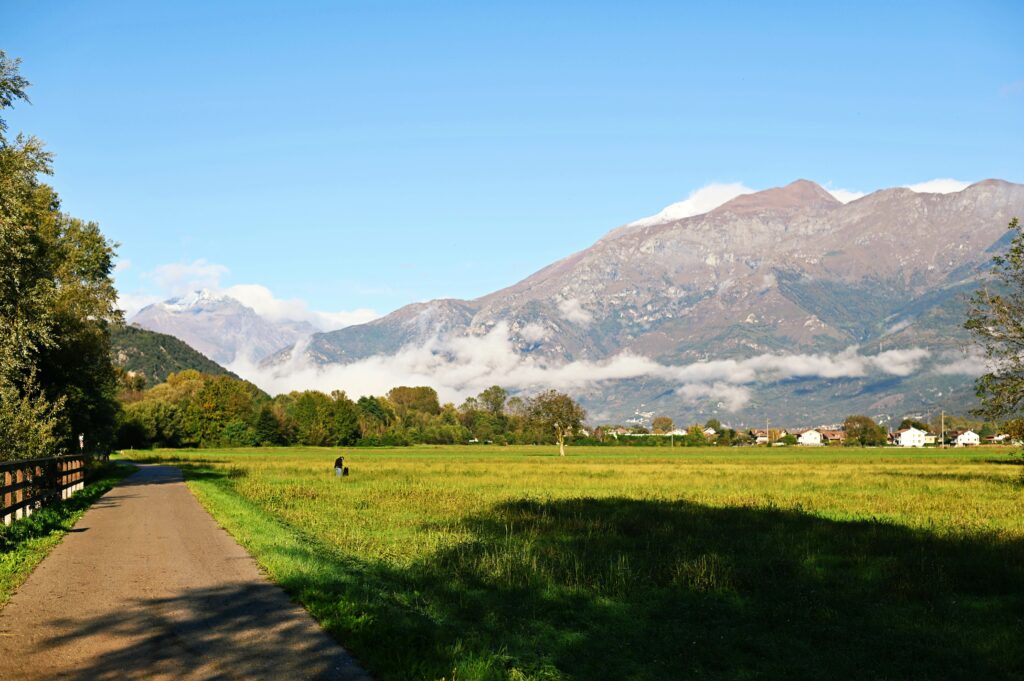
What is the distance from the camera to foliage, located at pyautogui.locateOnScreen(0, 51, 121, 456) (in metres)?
28.4

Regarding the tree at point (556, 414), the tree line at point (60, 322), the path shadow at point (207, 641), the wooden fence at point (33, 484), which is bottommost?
the tree at point (556, 414)

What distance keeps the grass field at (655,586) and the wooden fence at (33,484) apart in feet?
17.1

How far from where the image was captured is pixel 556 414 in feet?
496

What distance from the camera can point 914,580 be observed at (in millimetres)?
16859

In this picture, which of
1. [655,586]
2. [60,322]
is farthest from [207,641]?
[60,322]

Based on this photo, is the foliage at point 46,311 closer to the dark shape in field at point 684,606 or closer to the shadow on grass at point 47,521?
the shadow on grass at point 47,521

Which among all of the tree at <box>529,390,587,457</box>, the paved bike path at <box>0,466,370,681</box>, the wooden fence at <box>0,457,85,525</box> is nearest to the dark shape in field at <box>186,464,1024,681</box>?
the paved bike path at <box>0,466,370,681</box>

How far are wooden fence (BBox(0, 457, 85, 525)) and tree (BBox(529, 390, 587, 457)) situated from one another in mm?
116994

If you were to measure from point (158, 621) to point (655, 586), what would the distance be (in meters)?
8.75

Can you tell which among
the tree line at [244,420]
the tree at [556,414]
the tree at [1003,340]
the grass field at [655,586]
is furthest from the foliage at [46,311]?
the tree at [556,414]

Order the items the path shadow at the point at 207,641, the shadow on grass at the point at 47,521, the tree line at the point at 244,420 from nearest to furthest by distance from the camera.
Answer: the path shadow at the point at 207,641 → the shadow on grass at the point at 47,521 → the tree line at the point at 244,420

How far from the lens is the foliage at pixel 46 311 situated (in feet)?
93.3

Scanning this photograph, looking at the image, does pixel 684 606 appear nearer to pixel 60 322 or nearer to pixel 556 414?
pixel 60 322

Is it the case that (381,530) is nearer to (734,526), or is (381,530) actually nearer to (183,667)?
(734,526)
